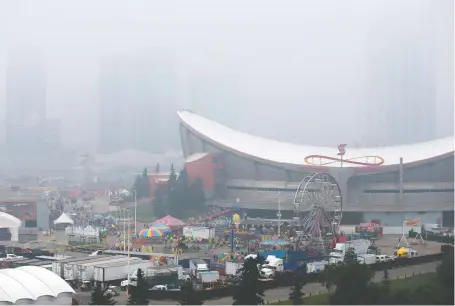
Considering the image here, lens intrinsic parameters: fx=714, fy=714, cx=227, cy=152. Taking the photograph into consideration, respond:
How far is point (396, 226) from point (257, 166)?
9.93 feet

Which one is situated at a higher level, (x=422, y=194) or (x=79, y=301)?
(x=422, y=194)

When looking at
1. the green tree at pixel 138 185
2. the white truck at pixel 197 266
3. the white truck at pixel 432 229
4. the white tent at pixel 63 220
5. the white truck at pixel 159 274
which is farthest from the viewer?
the green tree at pixel 138 185

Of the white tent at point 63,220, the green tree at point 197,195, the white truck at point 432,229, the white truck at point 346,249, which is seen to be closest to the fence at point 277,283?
the white truck at point 346,249

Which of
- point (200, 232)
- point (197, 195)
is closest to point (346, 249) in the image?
point (200, 232)

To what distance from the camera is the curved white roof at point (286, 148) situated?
11.1m

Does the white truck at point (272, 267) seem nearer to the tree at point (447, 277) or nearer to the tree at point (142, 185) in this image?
the tree at point (447, 277)

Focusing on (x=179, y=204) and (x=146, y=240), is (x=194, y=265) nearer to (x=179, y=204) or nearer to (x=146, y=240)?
(x=146, y=240)

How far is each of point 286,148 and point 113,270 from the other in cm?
732

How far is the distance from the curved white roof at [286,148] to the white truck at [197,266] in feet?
17.3

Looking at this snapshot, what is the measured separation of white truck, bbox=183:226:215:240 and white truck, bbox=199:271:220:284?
3.11 meters

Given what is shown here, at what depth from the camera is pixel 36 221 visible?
10.2 meters

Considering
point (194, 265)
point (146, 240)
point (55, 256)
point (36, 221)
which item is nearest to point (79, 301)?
point (194, 265)

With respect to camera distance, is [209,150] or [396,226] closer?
[396,226]

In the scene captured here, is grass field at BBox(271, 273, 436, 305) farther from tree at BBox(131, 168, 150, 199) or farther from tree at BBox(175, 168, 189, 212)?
tree at BBox(131, 168, 150, 199)
